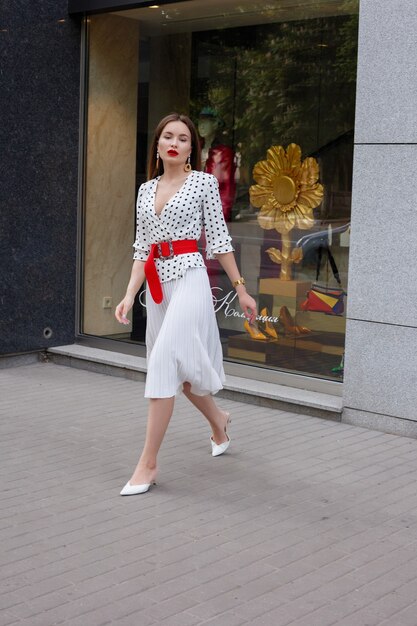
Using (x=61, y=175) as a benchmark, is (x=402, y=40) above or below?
above

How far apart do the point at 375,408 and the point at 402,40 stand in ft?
8.20

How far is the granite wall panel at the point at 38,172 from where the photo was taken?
9.07 metres

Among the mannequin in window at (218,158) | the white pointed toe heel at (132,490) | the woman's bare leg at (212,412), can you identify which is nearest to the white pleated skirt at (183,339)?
the woman's bare leg at (212,412)

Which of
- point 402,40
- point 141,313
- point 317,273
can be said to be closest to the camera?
point 402,40

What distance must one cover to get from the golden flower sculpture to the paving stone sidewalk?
1.44m

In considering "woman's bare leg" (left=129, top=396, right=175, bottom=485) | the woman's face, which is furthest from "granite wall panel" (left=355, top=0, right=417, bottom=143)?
"woman's bare leg" (left=129, top=396, right=175, bottom=485)

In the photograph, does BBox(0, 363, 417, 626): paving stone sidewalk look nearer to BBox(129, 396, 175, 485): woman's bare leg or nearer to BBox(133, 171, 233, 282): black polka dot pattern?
BBox(129, 396, 175, 485): woman's bare leg

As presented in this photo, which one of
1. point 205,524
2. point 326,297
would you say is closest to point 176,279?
point 205,524

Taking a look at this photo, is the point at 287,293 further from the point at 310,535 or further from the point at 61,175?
the point at 310,535

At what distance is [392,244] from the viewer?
6.94 metres

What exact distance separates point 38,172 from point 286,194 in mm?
2440

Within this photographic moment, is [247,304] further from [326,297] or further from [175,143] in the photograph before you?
[326,297]

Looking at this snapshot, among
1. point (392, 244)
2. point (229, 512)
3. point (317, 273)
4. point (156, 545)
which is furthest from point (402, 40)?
point (156, 545)

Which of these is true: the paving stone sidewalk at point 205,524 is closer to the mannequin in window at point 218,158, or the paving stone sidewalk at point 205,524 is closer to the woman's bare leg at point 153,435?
the woman's bare leg at point 153,435
